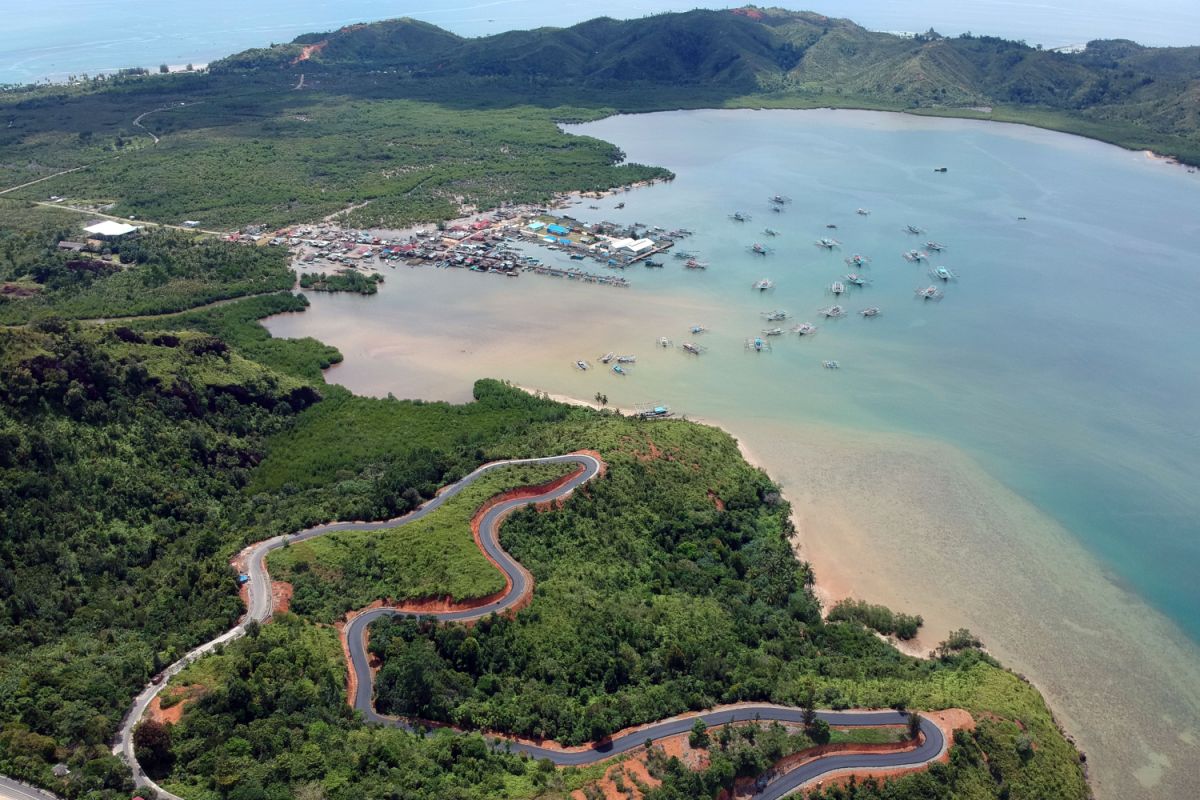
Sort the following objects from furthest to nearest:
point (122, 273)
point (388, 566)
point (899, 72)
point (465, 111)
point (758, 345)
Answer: point (899, 72), point (465, 111), point (122, 273), point (758, 345), point (388, 566)

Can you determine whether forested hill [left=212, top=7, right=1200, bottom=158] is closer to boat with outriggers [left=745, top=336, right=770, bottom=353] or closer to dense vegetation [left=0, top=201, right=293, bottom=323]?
dense vegetation [left=0, top=201, right=293, bottom=323]

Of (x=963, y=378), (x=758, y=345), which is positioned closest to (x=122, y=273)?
(x=758, y=345)

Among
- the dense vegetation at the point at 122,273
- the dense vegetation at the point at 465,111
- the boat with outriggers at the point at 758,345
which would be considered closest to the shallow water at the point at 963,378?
the boat with outriggers at the point at 758,345

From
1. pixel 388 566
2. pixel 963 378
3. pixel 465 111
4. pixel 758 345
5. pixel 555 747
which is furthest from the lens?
pixel 465 111

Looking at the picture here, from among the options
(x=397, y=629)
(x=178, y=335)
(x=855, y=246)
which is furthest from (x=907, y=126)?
(x=397, y=629)

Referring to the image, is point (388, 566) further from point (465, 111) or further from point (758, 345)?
point (465, 111)

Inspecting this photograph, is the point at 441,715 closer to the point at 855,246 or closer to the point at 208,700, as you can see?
the point at 208,700
